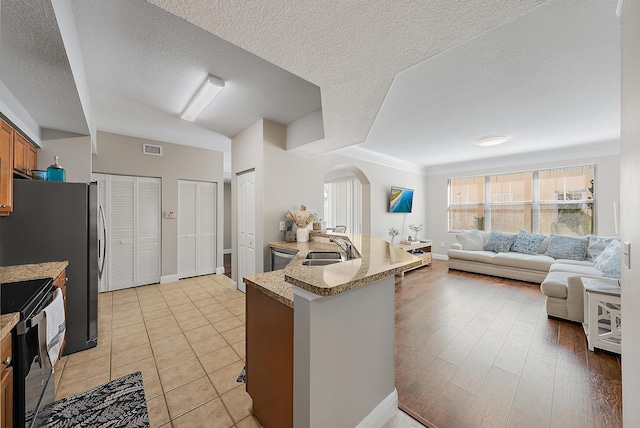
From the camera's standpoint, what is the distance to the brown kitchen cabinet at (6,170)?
6.01ft

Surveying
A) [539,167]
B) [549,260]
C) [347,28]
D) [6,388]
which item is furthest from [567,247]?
[6,388]

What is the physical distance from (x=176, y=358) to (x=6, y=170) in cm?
206

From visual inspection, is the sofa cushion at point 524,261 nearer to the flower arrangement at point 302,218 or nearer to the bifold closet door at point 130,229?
the flower arrangement at point 302,218

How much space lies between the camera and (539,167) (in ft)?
17.1

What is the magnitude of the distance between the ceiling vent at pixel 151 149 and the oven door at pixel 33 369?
364 cm

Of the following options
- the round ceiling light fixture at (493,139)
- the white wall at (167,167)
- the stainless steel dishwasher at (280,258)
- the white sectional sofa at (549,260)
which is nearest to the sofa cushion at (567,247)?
the white sectional sofa at (549,260)

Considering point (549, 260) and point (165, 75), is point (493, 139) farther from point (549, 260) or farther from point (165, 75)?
point (165, 75)

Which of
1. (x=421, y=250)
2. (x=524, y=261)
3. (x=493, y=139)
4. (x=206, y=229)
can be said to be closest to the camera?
(x=493, y=139)

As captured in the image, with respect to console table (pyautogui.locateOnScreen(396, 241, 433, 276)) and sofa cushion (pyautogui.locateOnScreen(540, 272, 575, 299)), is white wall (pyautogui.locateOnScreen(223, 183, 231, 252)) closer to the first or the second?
console table (pyautogui.locateOnScreen(396, 241, 433, 276))

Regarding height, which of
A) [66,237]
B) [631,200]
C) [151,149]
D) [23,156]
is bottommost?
[66,237]

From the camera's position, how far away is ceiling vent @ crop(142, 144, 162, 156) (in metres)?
4.24

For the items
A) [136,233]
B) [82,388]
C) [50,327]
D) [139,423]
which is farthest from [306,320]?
[136,233]

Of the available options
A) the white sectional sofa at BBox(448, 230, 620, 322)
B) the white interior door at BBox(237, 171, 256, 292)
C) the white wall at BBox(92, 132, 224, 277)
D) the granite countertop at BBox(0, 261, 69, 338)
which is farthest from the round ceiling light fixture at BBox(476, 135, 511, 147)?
the granite countertop at BBox(0, 261, 69, 338)

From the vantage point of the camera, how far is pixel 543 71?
2.16 m
